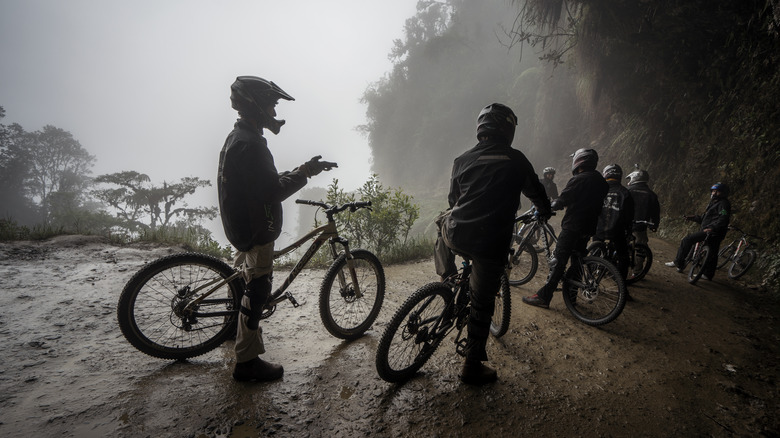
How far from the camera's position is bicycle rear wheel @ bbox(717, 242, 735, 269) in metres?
6.07

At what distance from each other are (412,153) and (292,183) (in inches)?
1192

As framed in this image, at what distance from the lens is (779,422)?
220cm

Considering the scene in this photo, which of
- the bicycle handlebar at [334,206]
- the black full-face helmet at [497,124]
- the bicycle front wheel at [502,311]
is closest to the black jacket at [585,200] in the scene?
the bicycle front wheel at [502,311]

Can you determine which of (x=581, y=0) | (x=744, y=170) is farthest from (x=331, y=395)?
(x=581, y=0)

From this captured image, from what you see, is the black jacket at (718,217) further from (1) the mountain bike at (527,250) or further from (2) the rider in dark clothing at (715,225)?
(1) the mountain bike at (527,250)

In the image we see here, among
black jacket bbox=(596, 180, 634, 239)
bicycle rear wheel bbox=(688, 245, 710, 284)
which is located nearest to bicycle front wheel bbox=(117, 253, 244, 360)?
black jacket bbox=(596, 180, 634, 239)

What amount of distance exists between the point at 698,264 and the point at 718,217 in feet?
3.22

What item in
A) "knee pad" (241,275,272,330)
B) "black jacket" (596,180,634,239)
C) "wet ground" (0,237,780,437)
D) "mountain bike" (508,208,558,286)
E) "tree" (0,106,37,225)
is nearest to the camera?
"wet ground" (0,237,780,437)

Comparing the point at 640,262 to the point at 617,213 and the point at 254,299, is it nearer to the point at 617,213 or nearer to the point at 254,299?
the point at 617,213

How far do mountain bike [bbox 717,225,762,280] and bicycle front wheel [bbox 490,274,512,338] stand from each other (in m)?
6.03

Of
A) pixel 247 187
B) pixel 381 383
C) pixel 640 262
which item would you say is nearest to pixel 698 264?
pixel 640 262

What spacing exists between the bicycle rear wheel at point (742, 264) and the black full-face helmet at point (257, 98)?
8.72 metres

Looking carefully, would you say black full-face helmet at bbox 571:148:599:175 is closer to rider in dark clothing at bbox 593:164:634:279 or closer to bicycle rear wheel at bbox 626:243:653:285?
rider in dark clothing at bbox 593:164:634:279

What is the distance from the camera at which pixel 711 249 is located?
5.43 metres
